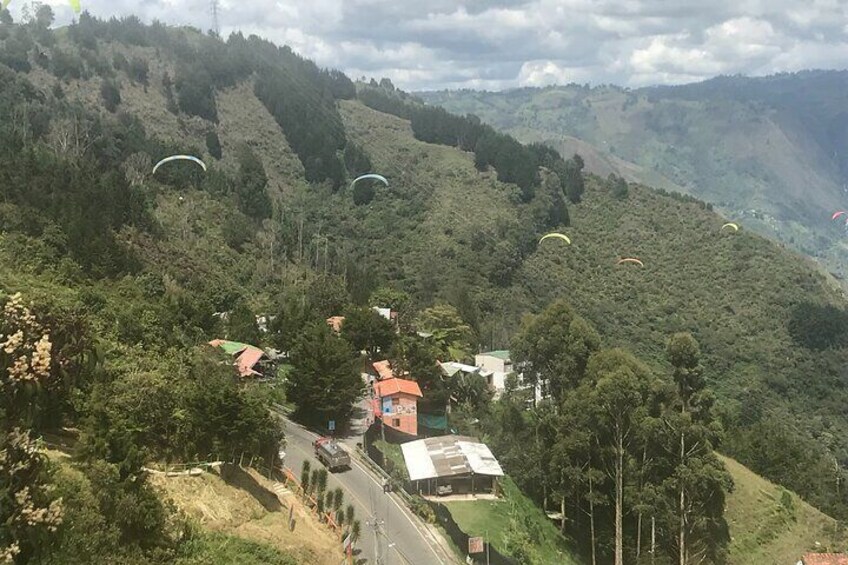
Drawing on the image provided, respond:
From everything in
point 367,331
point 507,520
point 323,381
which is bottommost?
point 507,520

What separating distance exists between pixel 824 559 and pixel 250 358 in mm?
34077

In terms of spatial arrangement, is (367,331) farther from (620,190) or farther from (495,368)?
(620,190)

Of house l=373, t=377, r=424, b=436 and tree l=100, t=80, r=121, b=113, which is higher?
tree l=100, t=80, r=121, b=113

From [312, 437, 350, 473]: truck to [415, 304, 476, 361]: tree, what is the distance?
2708 cm

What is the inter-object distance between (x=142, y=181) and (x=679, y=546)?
241 ft

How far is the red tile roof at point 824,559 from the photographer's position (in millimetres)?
33500

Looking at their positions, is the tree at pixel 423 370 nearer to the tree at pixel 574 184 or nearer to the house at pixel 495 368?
the house at pixel 495 368

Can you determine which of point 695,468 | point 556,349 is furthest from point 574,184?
point 695,468

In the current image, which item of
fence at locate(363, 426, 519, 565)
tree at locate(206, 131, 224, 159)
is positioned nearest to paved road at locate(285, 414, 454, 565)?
fence at locate(363, 426, 519, 565)

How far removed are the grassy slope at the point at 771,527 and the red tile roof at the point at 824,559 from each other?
1.77 m

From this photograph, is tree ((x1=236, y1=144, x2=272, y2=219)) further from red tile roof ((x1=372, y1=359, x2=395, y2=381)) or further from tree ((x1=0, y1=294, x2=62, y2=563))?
tree ((x1=0, y1=294, x2=62, y2=563))

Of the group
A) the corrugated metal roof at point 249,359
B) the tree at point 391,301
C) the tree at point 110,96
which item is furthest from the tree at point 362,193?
the corrugated metal roof at point 249,359

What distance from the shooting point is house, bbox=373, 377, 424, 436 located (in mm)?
40188

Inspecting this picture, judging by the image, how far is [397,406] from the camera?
40375 millimetres
